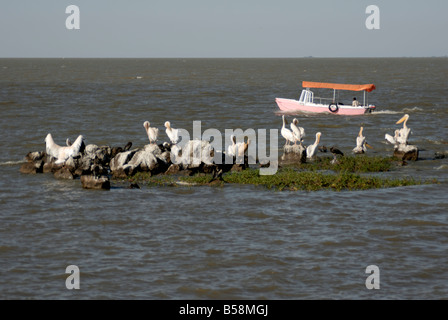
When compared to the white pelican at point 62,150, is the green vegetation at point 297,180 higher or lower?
lower

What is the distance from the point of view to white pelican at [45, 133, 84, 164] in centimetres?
2288

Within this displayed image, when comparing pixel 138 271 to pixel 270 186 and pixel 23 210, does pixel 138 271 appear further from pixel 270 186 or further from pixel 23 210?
pixel 270 186

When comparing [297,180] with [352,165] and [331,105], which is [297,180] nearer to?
[352,165]

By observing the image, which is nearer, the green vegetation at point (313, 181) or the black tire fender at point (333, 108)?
the green vegetation at point (313, 181)

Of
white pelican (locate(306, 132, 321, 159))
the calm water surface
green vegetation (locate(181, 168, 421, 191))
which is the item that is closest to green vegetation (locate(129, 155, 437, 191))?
green vegetation (locate(181, 168, 421, 191))

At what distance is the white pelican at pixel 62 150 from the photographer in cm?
2288

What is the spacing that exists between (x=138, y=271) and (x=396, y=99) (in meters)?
51.6

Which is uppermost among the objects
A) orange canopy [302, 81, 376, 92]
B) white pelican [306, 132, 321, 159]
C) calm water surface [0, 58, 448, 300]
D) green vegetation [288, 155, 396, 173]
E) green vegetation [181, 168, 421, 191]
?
orange canopy [302, 81, 376, 92]

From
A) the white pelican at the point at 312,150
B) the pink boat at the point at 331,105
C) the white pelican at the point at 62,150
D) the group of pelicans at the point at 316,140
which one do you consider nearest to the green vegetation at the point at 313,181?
the white pelican at the point at 312,150

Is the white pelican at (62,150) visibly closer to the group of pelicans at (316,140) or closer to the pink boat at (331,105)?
the group of pelicans at (316,140)

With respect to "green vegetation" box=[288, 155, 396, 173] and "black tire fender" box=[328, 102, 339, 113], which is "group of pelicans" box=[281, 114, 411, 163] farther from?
"black tire fender" box=[328, 102, 339, 113]

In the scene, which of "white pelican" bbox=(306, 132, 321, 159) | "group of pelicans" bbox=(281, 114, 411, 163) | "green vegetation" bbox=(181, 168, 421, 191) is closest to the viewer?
"green vegetation" bbox=(181, 168, 421, 191)

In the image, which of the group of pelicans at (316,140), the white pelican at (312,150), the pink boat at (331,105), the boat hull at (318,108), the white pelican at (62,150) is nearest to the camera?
the white pelican at (62,150)
